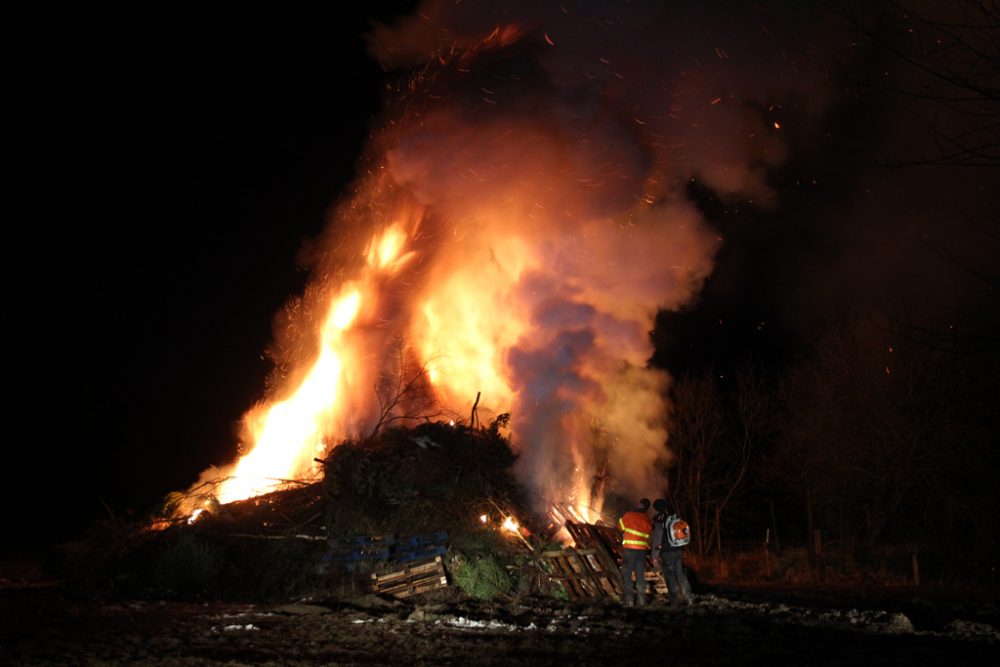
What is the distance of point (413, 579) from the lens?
14625 mm

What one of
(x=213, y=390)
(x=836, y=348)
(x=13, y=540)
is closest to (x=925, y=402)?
(x=836, y=348)

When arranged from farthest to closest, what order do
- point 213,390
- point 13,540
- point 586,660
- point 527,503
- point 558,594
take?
1. point 213,390
2. point 13,540
3. point 527,503
4. point 558,594
5. point 586,660

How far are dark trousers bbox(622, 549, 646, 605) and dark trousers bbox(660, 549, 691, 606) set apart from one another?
1.78 ft

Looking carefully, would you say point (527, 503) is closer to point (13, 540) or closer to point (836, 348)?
point (836, 348)

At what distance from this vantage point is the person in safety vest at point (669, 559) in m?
13.8

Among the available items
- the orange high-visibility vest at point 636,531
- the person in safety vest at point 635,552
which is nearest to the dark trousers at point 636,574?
the person in safety vest at point 635,552

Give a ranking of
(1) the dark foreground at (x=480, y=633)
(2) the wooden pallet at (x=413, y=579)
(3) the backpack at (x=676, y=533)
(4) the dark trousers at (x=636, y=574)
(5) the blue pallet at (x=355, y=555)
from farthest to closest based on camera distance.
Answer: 1. (5) the blue pallet at (x=355, y=555)
2. (2) the wooden pallet at (x=413, y=579)
3. (3) the backpack at (x=676, y=533)
4. (4) the dark trousers at (x=636, y=574)
5. (1) the dark foreground at (x=480, y=633)

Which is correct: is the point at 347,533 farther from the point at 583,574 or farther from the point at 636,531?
the point at 636,531

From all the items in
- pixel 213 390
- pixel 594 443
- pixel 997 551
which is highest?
pixel 213 390

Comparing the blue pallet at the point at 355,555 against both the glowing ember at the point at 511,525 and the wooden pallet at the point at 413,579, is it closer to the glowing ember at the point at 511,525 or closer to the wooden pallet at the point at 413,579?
the wooden pallet at the point at 413,579

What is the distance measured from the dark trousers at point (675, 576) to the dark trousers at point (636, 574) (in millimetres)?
543

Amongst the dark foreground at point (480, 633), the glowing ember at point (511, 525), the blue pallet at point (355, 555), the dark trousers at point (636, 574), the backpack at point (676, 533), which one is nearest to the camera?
the dark foreground at point (480, 633)

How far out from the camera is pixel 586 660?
8.99m

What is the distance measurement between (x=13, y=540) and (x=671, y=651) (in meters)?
29.0
